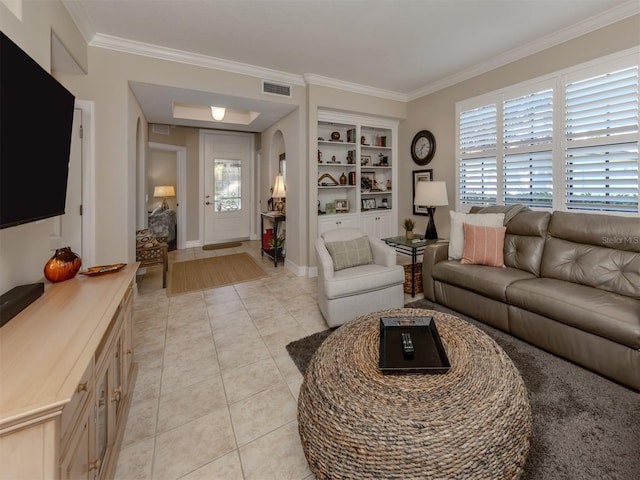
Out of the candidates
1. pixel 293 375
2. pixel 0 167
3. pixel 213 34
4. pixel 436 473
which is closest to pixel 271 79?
pixel 213 34

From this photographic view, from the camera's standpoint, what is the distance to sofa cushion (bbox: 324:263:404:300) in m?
2.65

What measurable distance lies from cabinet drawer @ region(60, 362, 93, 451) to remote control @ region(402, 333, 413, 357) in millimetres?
1266

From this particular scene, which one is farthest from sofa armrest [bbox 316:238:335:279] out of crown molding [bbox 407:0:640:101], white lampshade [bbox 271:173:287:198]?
crown molding [bbox 407:0:640:101]

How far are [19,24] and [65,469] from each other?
211 cm

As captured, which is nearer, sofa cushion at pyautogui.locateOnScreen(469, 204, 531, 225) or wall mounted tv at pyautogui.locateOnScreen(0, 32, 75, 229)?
wall mounted tv at pyautogui.locateOnScreen(0, 32, 75, 229)

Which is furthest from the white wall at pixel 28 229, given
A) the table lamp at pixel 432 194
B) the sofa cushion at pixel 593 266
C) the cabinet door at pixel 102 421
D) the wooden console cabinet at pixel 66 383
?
the sofa cushion at pixel 593 266

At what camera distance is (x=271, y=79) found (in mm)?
3865

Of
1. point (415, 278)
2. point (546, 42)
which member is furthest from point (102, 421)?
point (546, 42)

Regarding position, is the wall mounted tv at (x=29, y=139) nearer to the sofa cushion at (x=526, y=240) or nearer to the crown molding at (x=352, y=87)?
the crown molding at (x=352, y=87)

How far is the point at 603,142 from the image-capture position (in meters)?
2.76

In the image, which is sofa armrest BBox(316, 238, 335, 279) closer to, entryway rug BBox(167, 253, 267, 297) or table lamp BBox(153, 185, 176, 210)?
entryway rug BBox(167, 253, 267, 297)

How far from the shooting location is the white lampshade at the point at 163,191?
19.0 ft

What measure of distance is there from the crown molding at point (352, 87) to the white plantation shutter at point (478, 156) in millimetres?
1190

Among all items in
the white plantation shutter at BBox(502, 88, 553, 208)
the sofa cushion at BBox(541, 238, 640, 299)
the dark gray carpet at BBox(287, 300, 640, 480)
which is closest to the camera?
the dark gray carpet at BBox(287, 300, 640, 480)
